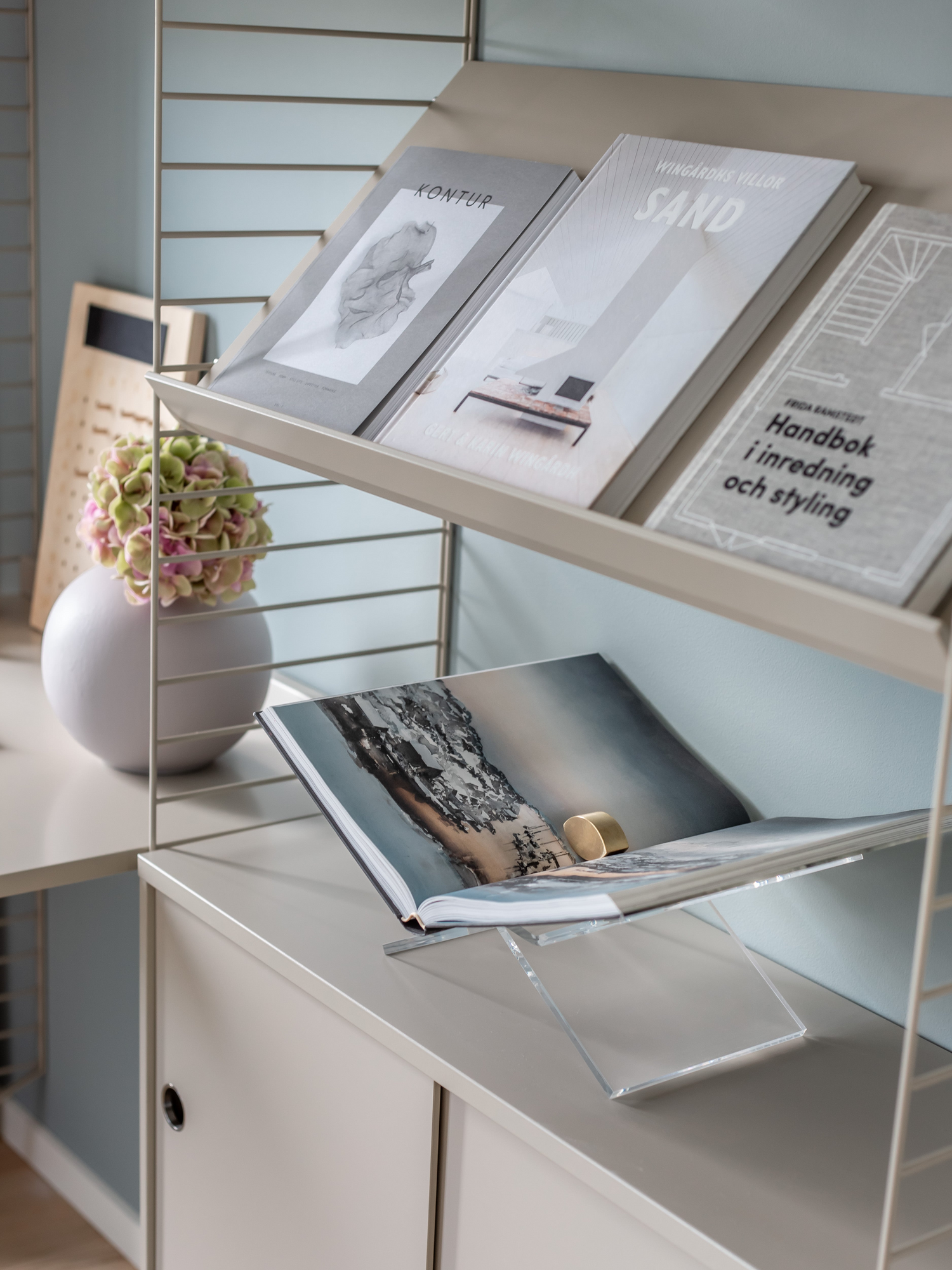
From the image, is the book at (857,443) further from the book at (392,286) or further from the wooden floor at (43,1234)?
the wooden floor at (43,1234)

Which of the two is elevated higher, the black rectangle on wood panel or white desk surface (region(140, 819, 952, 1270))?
Answer: the black rectangle on wood panel

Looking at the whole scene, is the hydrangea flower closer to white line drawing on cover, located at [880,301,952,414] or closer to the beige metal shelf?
the beige metal shelf

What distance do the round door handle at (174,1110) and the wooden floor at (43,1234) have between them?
808 millimetres

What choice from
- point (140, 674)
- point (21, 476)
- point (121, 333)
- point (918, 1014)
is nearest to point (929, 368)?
point (918, 1014)

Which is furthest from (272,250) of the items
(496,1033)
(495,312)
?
(496,1033)

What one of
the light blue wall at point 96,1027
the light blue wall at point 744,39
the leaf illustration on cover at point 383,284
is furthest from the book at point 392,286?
the light blue wall at point 96,1027

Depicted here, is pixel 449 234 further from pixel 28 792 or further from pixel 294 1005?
pixel 28 792

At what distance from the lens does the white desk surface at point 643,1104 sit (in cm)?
74

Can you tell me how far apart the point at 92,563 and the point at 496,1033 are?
1.03 m

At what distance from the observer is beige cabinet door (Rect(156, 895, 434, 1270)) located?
938 mm

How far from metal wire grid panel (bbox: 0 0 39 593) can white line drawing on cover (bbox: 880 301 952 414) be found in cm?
156

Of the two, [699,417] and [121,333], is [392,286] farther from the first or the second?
[121,333]

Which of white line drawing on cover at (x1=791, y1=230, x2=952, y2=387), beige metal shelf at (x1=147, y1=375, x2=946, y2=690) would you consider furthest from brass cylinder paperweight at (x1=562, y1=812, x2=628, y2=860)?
white line drawing on cover at (x1=791, y1=230, x2=952, y2=387)

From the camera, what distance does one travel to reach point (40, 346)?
6.43ft
